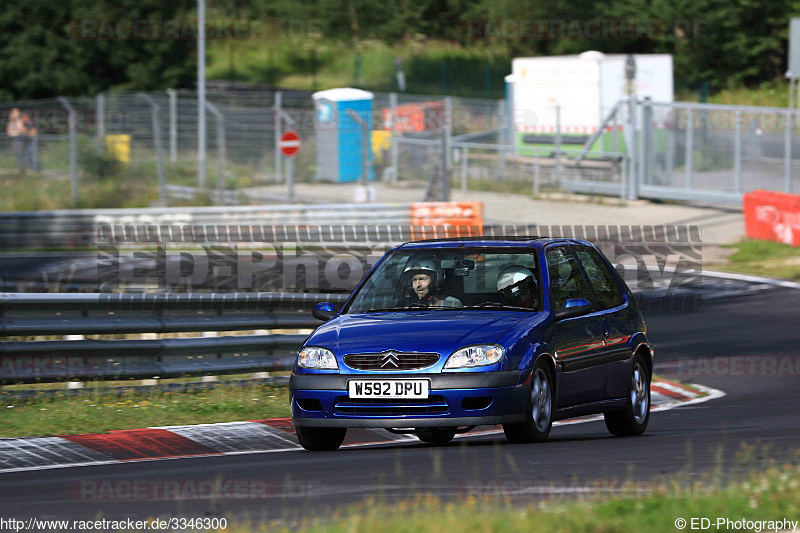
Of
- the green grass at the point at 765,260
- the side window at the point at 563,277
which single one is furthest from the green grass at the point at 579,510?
the green grass at the point at 765,260

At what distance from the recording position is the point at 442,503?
6.12 metres

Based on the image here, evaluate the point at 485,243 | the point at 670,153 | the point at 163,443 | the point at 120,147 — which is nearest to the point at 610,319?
the point at 485,243

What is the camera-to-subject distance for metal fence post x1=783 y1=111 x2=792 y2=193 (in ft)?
87.2

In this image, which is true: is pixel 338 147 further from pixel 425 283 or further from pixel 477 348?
pixel 477 348

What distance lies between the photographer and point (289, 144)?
29.6m

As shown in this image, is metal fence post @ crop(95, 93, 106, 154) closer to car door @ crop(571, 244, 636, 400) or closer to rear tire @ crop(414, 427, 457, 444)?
car door @ crop(571, 244, 636, 400)

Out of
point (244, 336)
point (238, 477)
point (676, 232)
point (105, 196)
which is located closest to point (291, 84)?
point (105, 196)

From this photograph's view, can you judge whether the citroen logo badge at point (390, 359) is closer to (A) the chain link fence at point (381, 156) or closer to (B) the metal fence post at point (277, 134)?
(A) the chain link fence at point (381, 156)

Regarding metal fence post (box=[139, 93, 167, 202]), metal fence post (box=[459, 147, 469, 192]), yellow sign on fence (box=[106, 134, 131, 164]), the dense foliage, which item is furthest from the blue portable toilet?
the dense foliage

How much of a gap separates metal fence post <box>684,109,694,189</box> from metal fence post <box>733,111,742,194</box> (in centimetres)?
141

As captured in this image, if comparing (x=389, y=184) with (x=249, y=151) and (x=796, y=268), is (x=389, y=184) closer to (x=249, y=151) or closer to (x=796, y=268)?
(x=249, y=151)

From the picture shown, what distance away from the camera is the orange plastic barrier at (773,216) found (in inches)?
923

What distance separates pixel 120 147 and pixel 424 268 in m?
23.7

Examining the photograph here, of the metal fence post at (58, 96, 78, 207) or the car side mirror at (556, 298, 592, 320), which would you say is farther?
the metal fence post at (58, 96, 78, 207)
